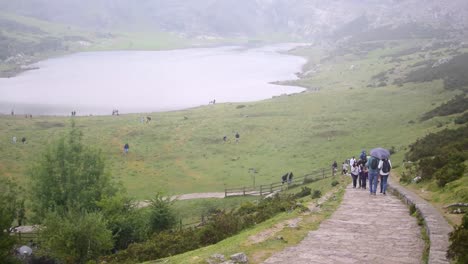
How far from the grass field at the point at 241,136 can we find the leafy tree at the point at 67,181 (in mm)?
10712

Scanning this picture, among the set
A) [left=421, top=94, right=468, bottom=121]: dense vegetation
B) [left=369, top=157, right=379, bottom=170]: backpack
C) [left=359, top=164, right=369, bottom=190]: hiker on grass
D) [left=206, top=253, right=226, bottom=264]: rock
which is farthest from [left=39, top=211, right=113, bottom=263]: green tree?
[left=421, top=94, right=468, bottom=121]: dense vegetation

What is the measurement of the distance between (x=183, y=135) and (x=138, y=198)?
86.6ft

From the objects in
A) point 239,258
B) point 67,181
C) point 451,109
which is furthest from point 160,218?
point 451,109

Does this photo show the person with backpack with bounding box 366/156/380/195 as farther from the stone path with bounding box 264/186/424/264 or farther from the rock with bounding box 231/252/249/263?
the rock with bounding box 231/252/249/263

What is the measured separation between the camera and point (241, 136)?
73.0m

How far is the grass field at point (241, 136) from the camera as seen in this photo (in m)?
56.6

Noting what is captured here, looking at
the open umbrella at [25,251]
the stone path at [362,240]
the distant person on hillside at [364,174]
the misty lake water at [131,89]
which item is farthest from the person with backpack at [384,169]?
the misty lake water at [131,89]

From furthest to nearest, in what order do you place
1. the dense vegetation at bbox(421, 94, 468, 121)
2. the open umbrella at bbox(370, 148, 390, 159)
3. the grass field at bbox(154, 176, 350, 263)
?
1. the dense vegetation at bbox(421, 94, 468, 121)
2. the open umbrella at bbox(370, 148, 390, 159)
3. the grass field at bbox(154, 176, 350, 263)

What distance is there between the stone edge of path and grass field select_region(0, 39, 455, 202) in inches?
1010

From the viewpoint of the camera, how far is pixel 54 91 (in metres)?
140

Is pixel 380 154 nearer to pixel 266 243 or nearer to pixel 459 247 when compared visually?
pixel 266 243

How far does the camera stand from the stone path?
48.3ft

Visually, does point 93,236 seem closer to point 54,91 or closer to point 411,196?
point 411,196

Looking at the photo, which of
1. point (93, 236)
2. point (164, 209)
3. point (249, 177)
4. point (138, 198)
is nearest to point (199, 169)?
point (249, 177)
